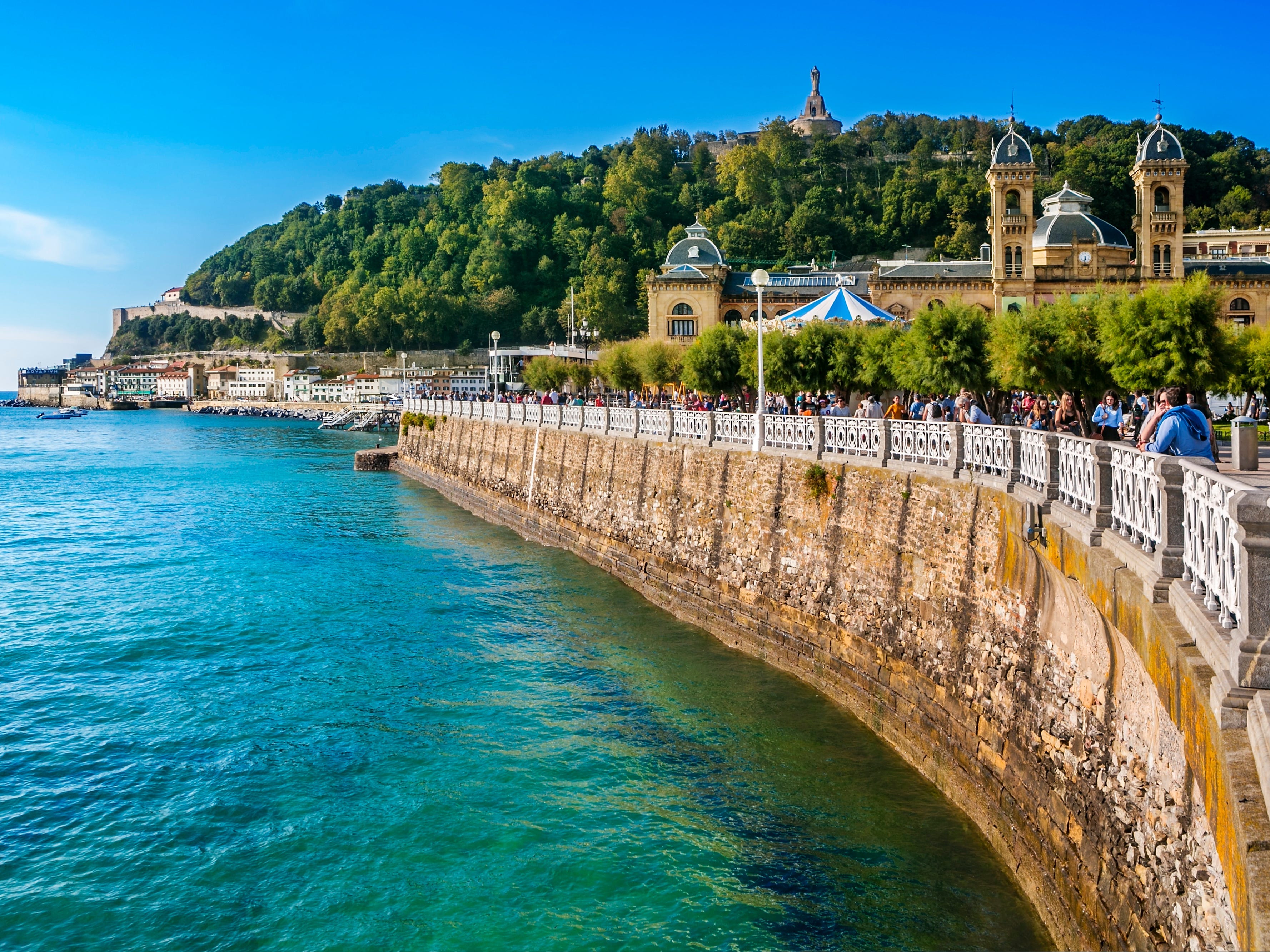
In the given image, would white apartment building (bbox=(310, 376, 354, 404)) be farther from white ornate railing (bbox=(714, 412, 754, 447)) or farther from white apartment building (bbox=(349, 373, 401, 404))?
white ornate railing (bbox=(714, 412, 754, 447))

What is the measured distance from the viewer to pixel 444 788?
10.8 m

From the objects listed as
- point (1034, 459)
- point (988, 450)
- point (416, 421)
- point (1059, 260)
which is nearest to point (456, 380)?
point (416, 421)

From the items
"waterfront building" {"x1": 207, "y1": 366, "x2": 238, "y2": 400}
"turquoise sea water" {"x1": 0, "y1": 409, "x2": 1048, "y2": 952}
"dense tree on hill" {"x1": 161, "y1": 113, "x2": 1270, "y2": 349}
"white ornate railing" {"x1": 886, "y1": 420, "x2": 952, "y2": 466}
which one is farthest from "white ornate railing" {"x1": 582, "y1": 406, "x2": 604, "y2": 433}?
"waterfront building" {"x1": 207, "y1": 366, "x2": 238, "y2": 400}

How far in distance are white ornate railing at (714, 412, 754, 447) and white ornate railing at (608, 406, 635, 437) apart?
13.1ft

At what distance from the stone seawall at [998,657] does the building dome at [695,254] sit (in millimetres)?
46853

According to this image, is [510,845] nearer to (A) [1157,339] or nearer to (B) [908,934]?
(B) [908,934]

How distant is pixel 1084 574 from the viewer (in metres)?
7.79

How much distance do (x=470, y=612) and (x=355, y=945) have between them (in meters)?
10.5

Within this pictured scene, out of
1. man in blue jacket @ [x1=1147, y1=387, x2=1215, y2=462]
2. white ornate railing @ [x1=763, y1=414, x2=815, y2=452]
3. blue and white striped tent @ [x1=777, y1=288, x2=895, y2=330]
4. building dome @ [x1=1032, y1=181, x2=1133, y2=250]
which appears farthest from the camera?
building dome @ [x1=1032, y1=181, x2=1133, y2=250]

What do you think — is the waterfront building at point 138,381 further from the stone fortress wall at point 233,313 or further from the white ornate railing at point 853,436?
the white ornate railing at point 853,436

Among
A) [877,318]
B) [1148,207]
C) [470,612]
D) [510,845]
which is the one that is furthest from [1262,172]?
[510,845]

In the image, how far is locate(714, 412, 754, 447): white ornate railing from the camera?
17.4m

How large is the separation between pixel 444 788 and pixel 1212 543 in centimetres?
823

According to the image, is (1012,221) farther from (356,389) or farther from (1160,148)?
(356,389)
